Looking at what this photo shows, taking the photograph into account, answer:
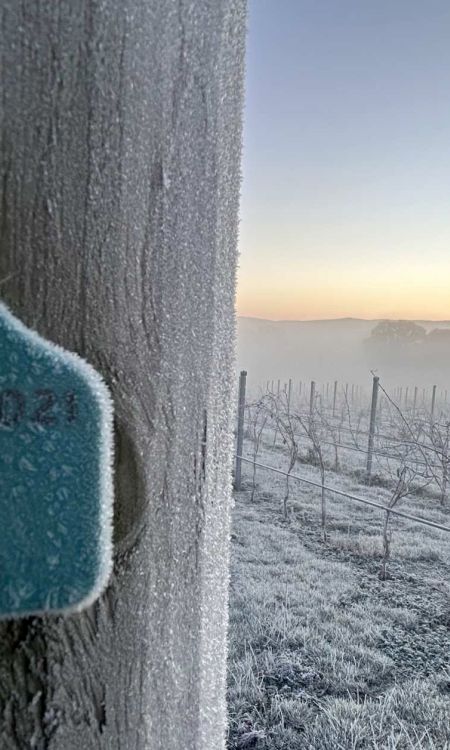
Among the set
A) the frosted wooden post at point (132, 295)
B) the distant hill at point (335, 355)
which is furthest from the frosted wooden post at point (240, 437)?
the distant hill at point (335, 355)

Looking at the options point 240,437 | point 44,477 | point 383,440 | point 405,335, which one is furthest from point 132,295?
point 405,335

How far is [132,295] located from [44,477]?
8cm

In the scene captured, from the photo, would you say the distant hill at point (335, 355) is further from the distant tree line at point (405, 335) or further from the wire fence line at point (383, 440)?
the wire fence line at point (383, 440)

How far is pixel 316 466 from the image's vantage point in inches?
310

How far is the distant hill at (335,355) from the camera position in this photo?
34031mm

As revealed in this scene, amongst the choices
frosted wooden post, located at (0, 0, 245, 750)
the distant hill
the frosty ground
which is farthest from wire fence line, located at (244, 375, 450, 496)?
the distant hill

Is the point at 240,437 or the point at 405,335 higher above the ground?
the point at 405,335

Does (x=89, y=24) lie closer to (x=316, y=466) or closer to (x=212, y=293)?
(x=212, y=293)

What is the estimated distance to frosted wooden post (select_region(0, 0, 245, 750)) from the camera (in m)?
0.19

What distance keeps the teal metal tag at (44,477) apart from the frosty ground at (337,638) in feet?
7.55

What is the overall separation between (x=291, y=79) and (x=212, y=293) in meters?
10.7

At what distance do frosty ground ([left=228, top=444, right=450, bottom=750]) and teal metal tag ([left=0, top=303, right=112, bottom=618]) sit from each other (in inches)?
90.6

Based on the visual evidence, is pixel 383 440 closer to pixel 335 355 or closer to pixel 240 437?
pixel 240 437

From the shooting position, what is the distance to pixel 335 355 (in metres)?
37.7
